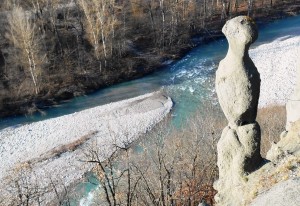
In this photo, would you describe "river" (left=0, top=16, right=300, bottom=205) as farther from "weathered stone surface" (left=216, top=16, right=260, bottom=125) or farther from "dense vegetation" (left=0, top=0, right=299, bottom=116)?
"weathered stone surface" (left=216, top=16, right=260, bottom=125)

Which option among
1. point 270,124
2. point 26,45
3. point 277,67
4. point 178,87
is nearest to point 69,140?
point 26,45

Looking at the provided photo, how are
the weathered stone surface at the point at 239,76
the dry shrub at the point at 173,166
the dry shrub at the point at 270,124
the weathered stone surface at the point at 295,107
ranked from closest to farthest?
the weathered stone surface at the point at 239,76
the weathered stone surface at the point at 295,107
the dry shrub at the point at 173,166
the dry shrub at the point at 270,124

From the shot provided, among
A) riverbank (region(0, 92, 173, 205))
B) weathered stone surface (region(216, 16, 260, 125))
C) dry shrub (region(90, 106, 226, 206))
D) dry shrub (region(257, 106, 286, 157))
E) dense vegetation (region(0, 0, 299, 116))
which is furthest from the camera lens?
dense vegetation (region(0, 0, 299, 116))

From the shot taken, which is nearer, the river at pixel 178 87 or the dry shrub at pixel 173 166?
the dry shrub at pixel 173 166

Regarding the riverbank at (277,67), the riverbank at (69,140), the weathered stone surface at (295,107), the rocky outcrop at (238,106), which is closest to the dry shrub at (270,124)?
the riverbank at (277,67)

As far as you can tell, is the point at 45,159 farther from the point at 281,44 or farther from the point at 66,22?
the point at 281,44

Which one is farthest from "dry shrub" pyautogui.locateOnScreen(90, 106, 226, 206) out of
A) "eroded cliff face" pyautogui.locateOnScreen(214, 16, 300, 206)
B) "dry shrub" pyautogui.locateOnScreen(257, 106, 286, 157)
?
"eroded cliff face" pyautogui.locateOnScreen(214, 16, 300, 206)

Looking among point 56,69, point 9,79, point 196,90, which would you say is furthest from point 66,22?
point 196,90

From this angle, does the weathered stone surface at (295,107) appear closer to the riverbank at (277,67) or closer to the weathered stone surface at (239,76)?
the weathered stone surface at (239,76)
